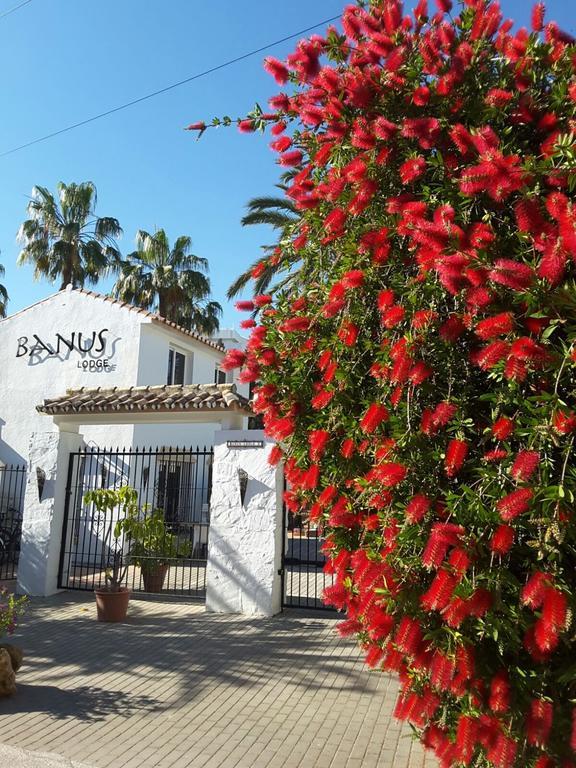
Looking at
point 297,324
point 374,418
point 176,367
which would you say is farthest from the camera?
point 176,367

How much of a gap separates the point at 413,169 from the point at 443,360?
0.89 m

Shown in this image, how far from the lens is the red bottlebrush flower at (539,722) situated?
84.4 inches

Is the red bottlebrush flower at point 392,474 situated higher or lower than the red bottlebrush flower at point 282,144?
lower

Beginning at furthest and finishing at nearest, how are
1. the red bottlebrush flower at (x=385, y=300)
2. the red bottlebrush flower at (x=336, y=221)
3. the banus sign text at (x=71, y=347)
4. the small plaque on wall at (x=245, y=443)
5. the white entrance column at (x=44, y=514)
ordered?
the banus sign text at (x=71, y=347) < the white entrance column at (x=44, y=514) < the small plaque on wall at (x=245, y=443) < the red bottlebrush flower at (x=336, y=221) < the red bottlebrush flower at (x=385, y=300)

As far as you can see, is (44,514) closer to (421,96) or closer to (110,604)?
(110,604)

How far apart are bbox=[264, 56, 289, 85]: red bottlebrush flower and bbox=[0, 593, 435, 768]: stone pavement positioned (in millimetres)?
4215

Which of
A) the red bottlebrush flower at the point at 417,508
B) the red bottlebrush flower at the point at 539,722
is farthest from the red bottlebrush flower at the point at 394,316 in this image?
the red bottlebrush flower at the point at 539,722

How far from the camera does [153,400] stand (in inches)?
383

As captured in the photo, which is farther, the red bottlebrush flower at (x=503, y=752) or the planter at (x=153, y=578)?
the planter at (x=153, y=578)

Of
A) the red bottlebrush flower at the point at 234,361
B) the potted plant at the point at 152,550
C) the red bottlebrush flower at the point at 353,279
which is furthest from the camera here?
the potted plant at the point at 152,550

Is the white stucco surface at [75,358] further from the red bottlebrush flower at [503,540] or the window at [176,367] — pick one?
the red bottlebrush flower at [503,540]

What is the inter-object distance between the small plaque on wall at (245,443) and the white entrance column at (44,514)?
10.3 ft

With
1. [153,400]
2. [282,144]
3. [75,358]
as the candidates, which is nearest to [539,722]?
[282,144]

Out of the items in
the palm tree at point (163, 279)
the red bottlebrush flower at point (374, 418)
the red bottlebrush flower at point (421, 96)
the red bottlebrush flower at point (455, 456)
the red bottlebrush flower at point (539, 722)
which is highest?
the palm tree at point (163, 279)
